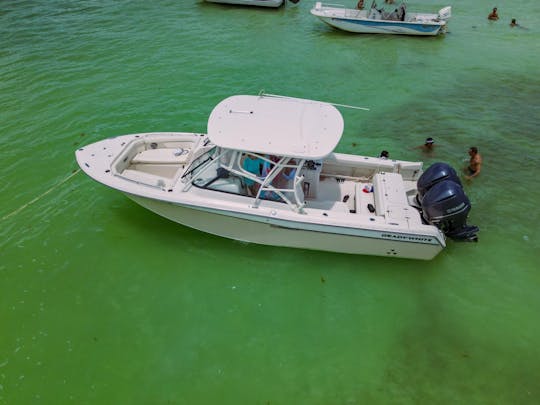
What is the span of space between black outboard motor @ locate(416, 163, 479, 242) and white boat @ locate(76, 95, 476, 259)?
0.02m

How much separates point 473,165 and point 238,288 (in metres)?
6.91

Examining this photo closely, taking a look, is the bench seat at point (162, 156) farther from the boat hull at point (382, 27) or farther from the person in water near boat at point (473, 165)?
the boat hull at point (382, 27)

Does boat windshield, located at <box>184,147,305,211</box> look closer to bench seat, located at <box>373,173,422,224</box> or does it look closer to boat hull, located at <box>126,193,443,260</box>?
boat hull, located at <box>126,193,443,260</box>

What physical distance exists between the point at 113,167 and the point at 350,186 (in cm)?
512

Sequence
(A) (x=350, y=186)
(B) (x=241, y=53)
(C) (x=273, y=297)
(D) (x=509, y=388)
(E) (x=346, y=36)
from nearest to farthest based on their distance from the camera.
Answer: (D) (x=509, y=388)
(C) (x=273, y=297)
(A) (x=350, y=186)
(B) (x=241, y=53)
(E) (x=346, y=36)

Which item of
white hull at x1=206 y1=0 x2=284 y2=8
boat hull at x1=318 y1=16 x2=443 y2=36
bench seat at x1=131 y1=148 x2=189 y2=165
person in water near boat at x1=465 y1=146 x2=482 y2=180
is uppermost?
white hull at x1=206 y1=0 x2=284 y2=8

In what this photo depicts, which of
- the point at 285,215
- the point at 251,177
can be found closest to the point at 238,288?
the point at 285,215

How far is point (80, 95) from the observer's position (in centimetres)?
1169

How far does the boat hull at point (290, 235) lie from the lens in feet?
20.3

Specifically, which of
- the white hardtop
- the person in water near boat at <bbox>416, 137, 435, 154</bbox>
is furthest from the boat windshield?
the person in water near boat at <bbox>416, 137, 435, 154</bbox>

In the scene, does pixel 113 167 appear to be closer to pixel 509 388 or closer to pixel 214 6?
pixel 509 388

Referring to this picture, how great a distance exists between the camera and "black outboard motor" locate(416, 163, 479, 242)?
5949 millimetres

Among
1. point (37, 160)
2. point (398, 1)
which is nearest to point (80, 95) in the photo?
point (37, 160)

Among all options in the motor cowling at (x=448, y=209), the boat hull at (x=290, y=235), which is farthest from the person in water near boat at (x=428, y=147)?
the boat hull at (x=290, y=235)
